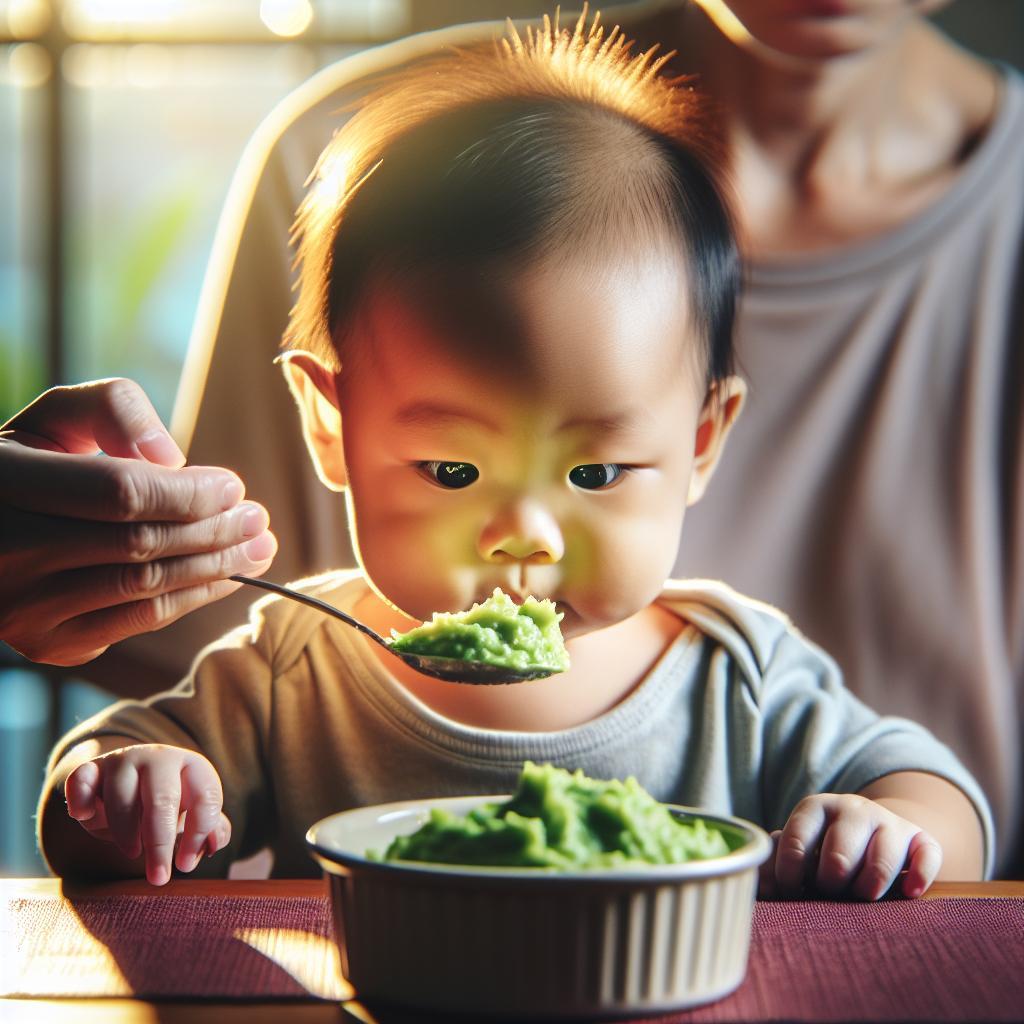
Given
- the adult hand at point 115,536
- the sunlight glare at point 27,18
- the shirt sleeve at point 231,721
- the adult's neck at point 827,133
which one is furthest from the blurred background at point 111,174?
the adult hand at point 115,536

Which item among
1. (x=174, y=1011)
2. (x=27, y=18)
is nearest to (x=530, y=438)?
(x=174, y=1011)

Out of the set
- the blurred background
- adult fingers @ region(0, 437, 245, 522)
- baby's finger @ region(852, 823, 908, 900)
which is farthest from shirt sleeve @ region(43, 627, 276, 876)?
the blurred background

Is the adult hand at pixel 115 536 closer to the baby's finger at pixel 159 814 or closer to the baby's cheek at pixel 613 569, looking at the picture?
the baby's finger at pixel 159 814

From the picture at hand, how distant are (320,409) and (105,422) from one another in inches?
12.0

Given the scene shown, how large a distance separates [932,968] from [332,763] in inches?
28.6

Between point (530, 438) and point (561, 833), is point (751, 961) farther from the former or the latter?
point (530, 438)

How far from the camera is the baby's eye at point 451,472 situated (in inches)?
44.4

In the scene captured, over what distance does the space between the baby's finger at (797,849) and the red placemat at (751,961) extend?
0.04 m

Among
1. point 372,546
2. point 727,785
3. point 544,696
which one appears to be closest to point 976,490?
point 727,785

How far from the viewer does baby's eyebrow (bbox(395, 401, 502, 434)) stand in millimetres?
1075

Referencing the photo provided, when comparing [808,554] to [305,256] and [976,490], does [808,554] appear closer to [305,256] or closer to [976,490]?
[976,490]

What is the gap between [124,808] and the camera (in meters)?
1.01

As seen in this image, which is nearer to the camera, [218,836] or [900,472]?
[218,836]

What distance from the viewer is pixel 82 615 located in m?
0.96
